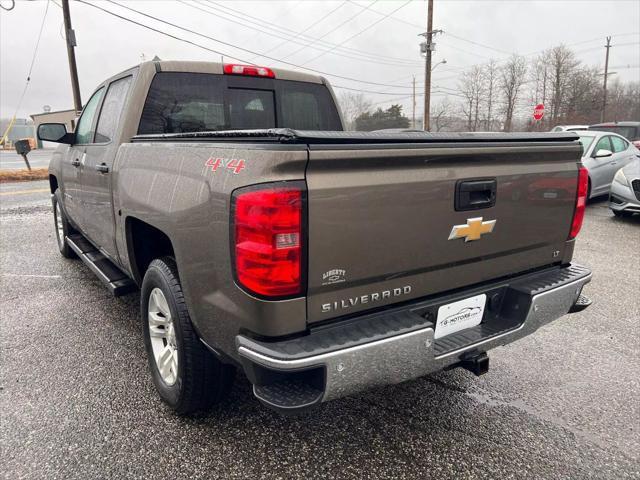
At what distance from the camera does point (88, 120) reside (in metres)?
4.23

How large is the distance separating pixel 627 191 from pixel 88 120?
8.33m

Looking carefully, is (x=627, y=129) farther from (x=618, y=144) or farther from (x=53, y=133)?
(x=53, y=133)

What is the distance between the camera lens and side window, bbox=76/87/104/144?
159 inches

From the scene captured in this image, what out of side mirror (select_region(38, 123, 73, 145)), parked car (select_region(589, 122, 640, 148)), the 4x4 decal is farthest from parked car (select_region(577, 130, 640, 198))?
the 4x4 decal

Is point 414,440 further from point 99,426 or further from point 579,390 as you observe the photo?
point 99,426

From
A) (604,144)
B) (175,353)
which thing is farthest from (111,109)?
(604,144)

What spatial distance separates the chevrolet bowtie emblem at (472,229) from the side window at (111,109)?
254cm

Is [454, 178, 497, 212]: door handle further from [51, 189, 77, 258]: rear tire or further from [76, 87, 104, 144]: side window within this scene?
[51, 189, 77, 258]: rear tire

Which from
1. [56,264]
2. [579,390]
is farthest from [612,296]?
[56,264]

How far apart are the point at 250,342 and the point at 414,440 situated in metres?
1.15

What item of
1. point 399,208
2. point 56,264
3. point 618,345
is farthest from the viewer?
point 56,264

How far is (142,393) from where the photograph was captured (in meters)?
2.80

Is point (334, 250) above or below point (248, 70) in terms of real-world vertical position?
below

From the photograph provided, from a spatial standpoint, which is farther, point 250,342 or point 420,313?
point 420,313
